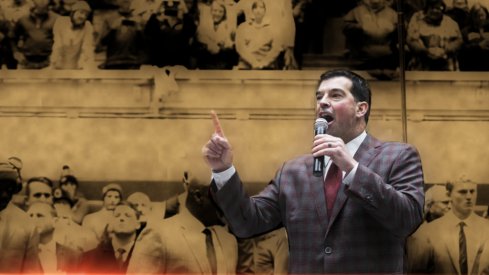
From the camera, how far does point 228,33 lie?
4.31 m

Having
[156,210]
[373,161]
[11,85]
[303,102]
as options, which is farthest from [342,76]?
[11,85]

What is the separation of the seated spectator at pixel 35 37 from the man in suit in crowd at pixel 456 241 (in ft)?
8.02

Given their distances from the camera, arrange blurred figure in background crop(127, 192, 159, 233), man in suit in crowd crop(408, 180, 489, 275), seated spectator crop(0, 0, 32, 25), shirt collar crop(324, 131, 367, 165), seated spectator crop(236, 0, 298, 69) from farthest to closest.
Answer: seated spectator crop(0, 0, 32, 25) < seated spectator crop(236, 0, 298, 69) < blurred figure in background crop(127, 192, 159, 233) < man in suit in crowd crop(408, 180, 489, 275) < shirt collar crop(324, 131, 367, 165)

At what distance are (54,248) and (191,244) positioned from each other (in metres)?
0.80

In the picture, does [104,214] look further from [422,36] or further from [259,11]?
[422,36]

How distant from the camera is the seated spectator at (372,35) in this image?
4.20 meters

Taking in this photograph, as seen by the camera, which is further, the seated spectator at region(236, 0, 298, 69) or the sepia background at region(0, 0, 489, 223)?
the seated spectator at region(236, 0, 298, 69)

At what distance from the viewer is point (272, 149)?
4.18m

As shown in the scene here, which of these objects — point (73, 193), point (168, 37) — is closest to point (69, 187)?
point (73, 193)

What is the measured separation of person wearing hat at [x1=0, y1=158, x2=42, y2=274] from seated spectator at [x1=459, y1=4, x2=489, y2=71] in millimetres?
2691

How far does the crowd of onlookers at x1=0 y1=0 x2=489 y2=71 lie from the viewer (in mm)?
4227

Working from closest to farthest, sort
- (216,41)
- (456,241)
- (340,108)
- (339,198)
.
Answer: (339,198)
(340,108)
(456,241)
(216,41)

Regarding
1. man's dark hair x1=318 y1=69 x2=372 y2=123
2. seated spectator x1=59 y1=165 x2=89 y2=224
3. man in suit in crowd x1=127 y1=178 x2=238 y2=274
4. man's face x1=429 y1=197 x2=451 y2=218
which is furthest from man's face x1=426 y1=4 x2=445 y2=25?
seated spectator x1=59 y1=165 x2=89 y2=224

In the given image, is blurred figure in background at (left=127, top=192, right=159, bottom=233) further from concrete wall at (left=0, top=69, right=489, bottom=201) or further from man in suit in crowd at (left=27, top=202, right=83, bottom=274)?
man in suit in crowd at (left=27, top=202, right=83, bottom=274)
